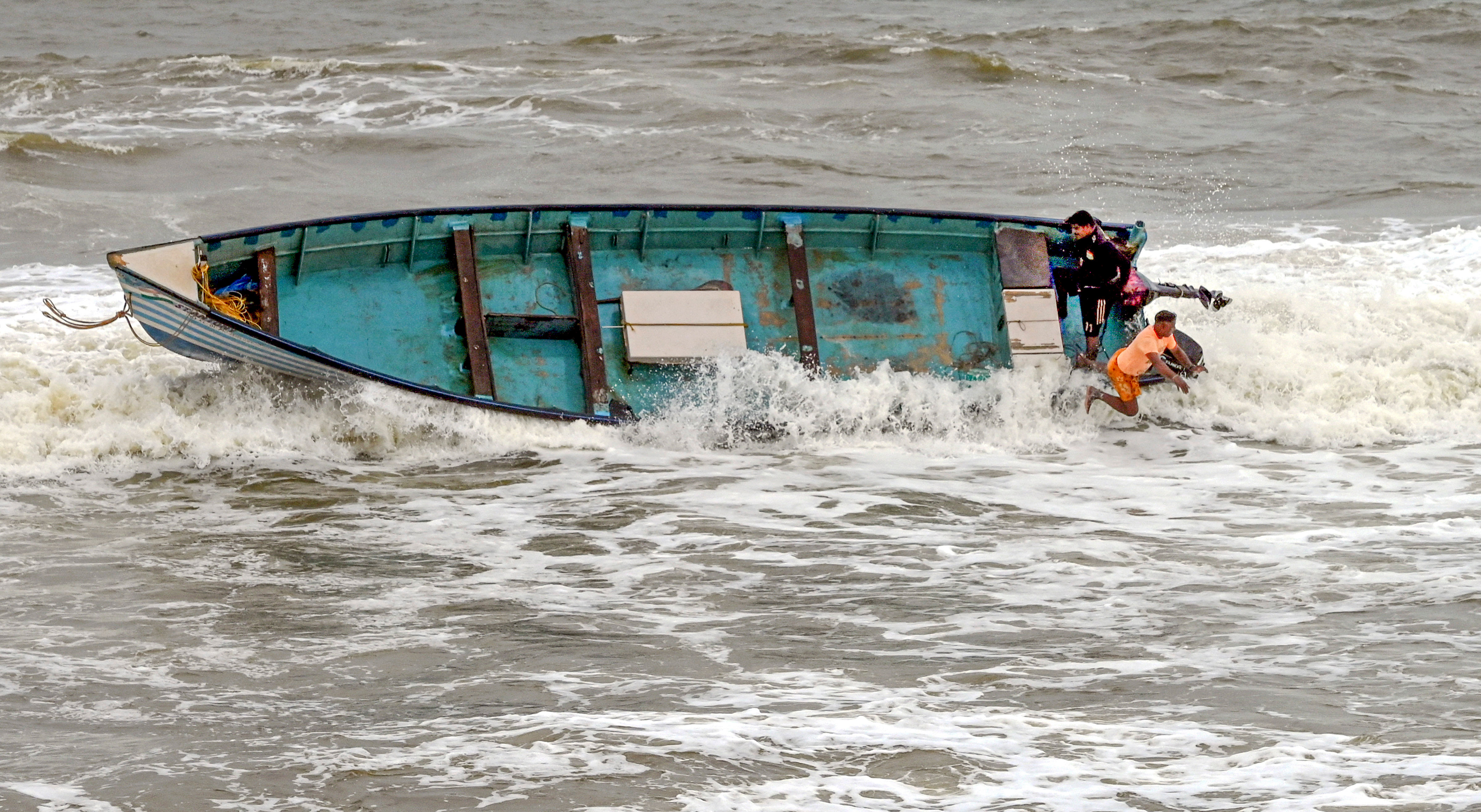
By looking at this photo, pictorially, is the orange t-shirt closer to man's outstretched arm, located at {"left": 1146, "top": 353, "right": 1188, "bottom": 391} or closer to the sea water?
man's outstretched arm, located at {"left": 1146, "top": 353, "right": 1188, "bottom": 391}

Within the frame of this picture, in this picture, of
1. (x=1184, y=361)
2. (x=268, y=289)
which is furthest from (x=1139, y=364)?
(x=268, y=289)

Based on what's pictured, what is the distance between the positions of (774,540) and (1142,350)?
3542 mm

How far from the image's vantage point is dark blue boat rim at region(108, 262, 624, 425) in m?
9.28

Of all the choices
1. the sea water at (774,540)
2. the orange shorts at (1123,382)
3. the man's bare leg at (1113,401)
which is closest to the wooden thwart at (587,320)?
the sea water at (774,540)

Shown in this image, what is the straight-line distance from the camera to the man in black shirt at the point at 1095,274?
445 inches

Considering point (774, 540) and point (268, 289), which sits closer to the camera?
point (774, 540)

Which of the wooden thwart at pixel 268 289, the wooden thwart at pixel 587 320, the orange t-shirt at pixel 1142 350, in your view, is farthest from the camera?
the orange t-shirt at pixel 1142 350

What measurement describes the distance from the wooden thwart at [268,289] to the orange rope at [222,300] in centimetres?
8

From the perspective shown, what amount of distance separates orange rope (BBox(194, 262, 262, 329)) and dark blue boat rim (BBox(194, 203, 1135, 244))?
A: 261 mm

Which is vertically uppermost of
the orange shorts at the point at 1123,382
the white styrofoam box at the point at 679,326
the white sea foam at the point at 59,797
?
the white styrofoam box at the point at 679,326

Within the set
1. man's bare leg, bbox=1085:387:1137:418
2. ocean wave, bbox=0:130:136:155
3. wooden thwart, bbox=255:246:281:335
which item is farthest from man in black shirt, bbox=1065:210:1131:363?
ocean wave, bbox=0:130:136:155

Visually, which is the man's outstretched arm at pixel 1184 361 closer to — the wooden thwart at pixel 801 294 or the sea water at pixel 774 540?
the sea water at pixel 774 540

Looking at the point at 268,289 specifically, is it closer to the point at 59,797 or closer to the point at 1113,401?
the point at 59,797

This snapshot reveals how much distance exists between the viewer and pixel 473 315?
10.7 meters
